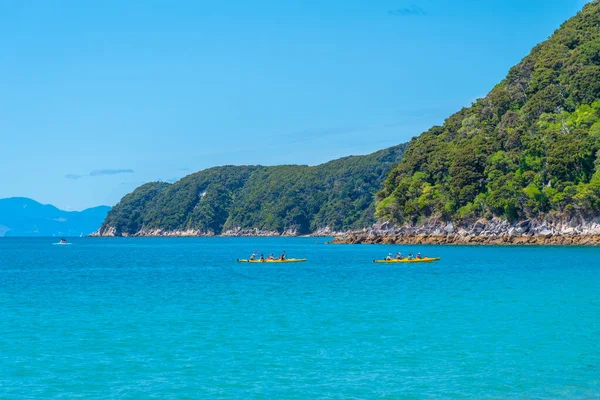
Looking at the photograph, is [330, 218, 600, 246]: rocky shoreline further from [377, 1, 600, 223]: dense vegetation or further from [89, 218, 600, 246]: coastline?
[377, 1, 600, 223]: dense vegetation

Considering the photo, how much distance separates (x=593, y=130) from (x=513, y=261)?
4485 cm

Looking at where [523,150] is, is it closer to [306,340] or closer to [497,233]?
[497,233]

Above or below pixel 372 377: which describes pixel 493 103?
above

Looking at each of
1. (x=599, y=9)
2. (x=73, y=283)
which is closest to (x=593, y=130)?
(x=599, y=9)

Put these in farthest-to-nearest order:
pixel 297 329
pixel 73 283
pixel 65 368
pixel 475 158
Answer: pixel 475 158
pixel 73 283
pixel 297 329
pixel 65 368

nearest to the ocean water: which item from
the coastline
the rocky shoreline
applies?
the rocky shoreline

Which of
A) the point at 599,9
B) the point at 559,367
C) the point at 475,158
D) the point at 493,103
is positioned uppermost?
the point at 599,9

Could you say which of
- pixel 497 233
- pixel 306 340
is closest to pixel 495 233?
pixel 497 233

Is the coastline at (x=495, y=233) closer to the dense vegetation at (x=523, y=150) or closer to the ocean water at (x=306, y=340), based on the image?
the dense vegetation at (x=523, y=150)

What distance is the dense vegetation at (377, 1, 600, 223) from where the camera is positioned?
362ft

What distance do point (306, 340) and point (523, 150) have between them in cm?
9903

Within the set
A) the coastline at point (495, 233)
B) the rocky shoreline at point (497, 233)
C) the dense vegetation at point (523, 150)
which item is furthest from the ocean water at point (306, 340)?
the dense vegetation at point (523, 150)

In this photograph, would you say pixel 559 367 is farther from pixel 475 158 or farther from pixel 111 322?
pixel 475 158

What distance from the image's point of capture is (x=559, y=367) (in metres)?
23.8
